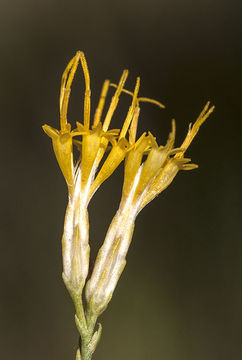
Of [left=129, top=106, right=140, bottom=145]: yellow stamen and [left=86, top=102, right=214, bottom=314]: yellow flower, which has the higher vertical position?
[left=129, top=106, right=140, bottom=145]: yellow stamen

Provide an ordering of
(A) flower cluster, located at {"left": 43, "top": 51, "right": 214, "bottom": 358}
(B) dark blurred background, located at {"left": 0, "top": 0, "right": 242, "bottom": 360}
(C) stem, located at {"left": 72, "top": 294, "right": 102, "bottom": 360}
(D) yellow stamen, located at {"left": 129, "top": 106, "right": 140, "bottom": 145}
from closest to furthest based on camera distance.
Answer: (C) stem, located at {"left": 72, "top": 294, "right": 102, "bottom": 360}
(A) flower cluster, located at {"left": 43, "top": 51, "right": 214, "bottom": 358}
(D) yellow stamen, located at {"left": 129, "top": 106, "right": 140, "bottom": 145}
(B) dark blurred background, located at {"left": 0, "top": 0, "right": 242, "bottom": 360}

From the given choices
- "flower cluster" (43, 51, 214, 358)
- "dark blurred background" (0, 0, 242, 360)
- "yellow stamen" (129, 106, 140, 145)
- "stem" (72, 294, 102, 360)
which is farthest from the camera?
"dark blurred background" (0, 0, 242, 360)

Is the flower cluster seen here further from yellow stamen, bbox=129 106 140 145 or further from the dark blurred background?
the dark blurred background

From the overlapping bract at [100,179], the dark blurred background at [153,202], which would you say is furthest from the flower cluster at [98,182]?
the dark blurred background at [153,202]

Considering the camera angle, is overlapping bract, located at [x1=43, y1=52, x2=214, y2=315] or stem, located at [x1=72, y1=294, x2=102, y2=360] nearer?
stem, located at [x1=72, y1=294, x2=102, y2=360]

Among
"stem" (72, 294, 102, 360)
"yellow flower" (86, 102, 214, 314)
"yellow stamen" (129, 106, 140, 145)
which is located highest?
"yellow stamen" (129, 106, 140, 145)

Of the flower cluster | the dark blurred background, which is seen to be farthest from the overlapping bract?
the dark blurred background

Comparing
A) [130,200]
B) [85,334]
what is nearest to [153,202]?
[130,200]

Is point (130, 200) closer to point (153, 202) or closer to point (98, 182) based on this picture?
point (98, 182)
